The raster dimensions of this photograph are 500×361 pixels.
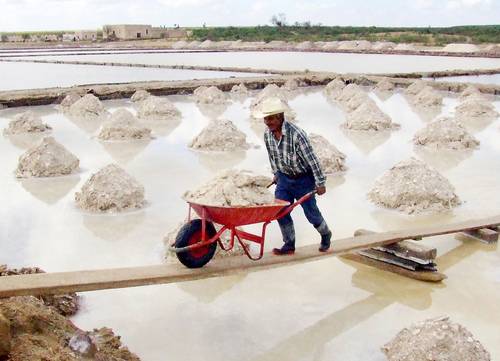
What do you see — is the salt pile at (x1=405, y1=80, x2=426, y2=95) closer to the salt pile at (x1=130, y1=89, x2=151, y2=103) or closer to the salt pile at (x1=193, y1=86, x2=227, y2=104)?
the salt pile at (x1=193, y1=86, x2=227, y2=104)

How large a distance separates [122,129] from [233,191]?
4.59m

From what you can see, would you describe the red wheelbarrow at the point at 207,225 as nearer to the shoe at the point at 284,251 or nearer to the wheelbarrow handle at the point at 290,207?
the wheelbarrow handle at the point at 290,207

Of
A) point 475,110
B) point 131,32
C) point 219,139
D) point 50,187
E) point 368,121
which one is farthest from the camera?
point 131,32

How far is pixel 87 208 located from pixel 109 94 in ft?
31.2

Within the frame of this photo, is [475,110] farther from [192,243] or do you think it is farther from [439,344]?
[192,243]

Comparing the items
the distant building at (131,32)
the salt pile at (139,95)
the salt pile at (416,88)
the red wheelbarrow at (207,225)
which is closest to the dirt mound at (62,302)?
the red wheelbarrow at (207,225)

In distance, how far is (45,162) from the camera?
22.2ft

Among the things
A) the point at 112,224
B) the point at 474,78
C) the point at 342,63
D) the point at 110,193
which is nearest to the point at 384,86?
the point at 474,78

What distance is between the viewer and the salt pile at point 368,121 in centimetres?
1012

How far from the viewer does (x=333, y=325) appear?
3461 millimetres

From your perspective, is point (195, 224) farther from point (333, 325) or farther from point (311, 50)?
point (311, 50)

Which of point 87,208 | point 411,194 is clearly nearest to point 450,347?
point 411,194

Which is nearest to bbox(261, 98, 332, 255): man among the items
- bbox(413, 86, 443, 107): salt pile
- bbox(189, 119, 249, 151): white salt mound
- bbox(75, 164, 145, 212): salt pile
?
bbox(75, 164, 145, 212): salt pile

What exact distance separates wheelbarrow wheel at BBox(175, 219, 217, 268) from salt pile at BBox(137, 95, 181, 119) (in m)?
8.25
